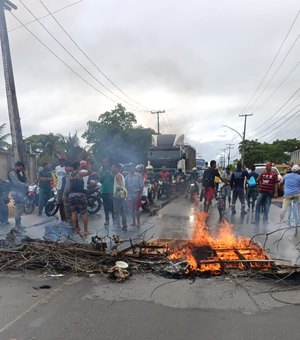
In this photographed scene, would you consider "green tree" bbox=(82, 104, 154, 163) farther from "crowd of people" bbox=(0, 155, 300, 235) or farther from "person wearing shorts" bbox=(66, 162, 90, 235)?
"person wearing shorts" bbox=(66, 162, 90, 235)

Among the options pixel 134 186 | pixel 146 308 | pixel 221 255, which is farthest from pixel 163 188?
pixel 146 308

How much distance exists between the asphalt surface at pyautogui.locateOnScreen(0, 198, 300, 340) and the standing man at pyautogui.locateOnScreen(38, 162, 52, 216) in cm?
628

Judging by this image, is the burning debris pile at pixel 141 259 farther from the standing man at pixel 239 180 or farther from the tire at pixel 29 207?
the tire at pixel 29 207

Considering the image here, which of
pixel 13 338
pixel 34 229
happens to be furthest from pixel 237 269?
pixel 34 229

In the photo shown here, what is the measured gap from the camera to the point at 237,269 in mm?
5504

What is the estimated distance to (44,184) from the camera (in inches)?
462

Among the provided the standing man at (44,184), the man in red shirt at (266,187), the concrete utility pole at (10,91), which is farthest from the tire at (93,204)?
the man in red shirt at (266,187)

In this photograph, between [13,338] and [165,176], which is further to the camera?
[165,176]

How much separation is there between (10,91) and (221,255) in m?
10.4

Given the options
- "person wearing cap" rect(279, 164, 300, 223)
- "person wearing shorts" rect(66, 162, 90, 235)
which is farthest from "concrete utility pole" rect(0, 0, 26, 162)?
"person wearing cap" rect(279, 164, 300, 223)

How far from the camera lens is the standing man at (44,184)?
11.6 meters

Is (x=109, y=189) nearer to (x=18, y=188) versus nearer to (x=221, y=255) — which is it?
(x=18, y=188)

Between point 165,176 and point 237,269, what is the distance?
1466 cm

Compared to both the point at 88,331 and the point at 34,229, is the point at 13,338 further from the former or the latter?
the point at 34,229
